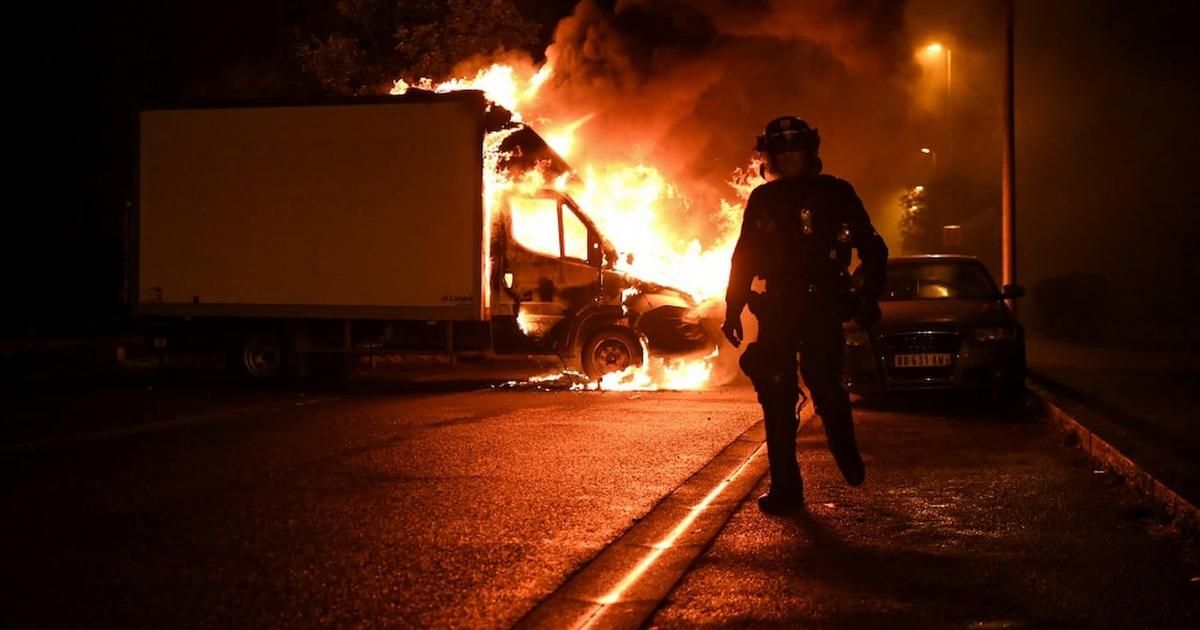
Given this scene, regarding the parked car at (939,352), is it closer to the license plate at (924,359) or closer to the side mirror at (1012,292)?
the license plate at (924,359)

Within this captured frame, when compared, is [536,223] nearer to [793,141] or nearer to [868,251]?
[793,141]

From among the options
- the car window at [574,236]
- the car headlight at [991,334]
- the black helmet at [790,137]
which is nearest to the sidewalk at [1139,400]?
the car headlight at [991,334]

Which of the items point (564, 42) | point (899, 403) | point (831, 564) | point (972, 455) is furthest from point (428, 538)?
point (564, 42)

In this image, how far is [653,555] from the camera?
584cm

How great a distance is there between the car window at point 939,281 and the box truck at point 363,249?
2.27 m

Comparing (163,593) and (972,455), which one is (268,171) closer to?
(972,455)

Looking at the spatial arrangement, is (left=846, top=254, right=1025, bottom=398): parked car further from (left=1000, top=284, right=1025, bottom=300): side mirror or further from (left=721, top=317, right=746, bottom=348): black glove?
(left=721, top=317, right=746, bottom=348): black glove

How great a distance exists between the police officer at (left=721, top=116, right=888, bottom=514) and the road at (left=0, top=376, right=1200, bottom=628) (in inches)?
24.9

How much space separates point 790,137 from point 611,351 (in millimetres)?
8476

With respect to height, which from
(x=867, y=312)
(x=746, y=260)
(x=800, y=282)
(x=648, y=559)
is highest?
(x=746, y=260)

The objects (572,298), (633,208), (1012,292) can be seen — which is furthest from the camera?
(633,208)

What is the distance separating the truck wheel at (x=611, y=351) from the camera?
48.2ft

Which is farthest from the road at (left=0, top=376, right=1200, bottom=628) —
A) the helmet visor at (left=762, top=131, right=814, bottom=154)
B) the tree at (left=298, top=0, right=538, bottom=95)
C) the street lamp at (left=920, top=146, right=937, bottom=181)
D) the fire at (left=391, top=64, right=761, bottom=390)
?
the street lamp at (left=920, top=146, right=937, bottom=181)

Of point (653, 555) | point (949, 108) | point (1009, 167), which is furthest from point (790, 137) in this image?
point (949, 108)
